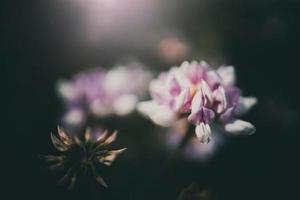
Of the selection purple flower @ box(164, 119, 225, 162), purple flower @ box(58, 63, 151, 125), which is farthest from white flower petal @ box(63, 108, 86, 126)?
purple flower @ box(164, 119, 225, 162)

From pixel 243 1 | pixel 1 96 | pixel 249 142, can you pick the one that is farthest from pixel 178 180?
pixel 243 1

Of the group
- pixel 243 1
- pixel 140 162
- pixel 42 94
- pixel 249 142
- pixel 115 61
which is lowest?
pixel 140 162

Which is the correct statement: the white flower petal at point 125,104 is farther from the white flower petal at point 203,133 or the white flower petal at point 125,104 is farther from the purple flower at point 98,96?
the white flower petal at point 203,133

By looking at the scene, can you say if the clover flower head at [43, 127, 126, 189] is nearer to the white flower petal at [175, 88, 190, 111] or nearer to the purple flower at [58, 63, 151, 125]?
the white flower petal at [175, 88, 190, 111]

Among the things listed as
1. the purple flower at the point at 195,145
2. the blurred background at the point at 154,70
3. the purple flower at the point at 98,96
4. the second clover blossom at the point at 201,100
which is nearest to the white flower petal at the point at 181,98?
the second clover blossom at the point at 201,100

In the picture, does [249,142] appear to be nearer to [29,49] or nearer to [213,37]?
[213,37]

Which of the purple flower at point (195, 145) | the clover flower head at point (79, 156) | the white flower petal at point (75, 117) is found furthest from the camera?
the purple flower at point (195, 145)
